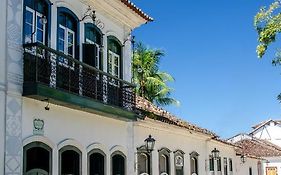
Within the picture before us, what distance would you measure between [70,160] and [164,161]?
23.4 feet

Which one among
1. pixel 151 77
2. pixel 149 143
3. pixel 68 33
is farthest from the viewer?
pixel 151 77

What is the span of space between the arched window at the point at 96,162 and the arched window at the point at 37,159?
2054 millimetres

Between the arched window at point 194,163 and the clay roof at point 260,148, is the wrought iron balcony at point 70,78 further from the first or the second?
the clay roof at point 260,148

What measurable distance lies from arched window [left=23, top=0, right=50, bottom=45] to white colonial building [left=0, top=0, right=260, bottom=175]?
0.02 meters

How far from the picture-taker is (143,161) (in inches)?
707

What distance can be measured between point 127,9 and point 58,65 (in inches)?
185

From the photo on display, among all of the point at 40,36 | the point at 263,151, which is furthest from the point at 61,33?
the point at 263,151

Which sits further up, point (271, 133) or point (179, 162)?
point (271, 133)

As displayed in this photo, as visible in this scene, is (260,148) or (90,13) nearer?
(90,13)

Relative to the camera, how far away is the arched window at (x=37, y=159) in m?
11.1

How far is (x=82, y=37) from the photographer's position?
1408 centimetres

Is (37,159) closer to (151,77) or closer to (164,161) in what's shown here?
(164,161)

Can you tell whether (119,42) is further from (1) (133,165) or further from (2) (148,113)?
(1) (133,165)

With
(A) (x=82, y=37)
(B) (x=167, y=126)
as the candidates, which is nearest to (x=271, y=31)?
(A) (x=82, y=37)
